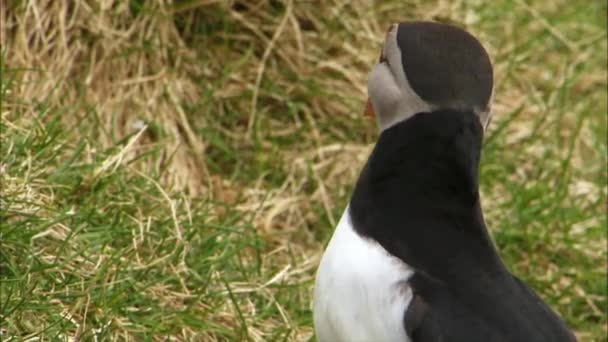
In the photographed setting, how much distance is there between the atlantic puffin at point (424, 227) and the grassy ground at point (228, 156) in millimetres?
941

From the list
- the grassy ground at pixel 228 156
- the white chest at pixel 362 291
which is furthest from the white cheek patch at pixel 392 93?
the grassy ground at pixel 228 156

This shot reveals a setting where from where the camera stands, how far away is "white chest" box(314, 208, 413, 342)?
285cm

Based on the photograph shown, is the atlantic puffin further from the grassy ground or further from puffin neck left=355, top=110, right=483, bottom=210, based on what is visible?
the grassy ground

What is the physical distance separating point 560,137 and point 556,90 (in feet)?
0.81

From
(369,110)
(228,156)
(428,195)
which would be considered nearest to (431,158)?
(428,195)

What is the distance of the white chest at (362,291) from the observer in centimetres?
285

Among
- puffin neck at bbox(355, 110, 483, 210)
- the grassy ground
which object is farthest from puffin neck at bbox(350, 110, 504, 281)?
the grassy ground

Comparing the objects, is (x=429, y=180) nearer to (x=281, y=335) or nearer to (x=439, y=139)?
(x=439, y=139)

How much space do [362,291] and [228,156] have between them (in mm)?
2217

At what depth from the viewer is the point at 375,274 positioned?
2.87 m

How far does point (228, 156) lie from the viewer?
5035 mm

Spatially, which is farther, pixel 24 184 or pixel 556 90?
pixel 556 90

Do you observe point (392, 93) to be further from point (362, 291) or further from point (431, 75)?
point (362, 291)

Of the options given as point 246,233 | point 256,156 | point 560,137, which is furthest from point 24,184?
point 560,137
